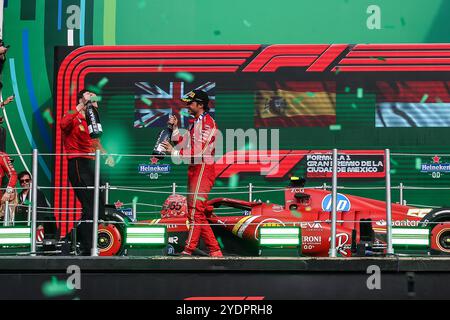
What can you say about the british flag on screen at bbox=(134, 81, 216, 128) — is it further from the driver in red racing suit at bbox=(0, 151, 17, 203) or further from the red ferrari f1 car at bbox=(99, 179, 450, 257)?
the driver in red racing suit at bbox=(0, 151, 17, 203)

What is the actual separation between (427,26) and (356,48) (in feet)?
3.92

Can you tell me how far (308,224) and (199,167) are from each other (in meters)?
1.44

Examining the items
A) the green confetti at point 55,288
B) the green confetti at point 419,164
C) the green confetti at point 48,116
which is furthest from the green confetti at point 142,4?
the green confetti at point 55,288

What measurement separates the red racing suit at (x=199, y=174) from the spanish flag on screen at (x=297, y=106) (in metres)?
5.61

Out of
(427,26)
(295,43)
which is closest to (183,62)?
(295,43)

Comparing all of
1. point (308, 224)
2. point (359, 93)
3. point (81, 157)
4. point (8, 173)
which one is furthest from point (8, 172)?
point (359, 93)

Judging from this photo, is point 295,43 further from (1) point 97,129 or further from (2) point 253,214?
(1) point 97,129

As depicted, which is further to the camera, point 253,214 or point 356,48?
point 356,48

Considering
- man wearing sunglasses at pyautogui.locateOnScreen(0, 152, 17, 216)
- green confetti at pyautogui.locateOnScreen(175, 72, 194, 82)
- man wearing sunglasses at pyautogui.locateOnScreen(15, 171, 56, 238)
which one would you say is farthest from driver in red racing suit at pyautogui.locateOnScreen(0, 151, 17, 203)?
green confetti at pyautogui.locateOnScreen(175, 72, 194, 82)

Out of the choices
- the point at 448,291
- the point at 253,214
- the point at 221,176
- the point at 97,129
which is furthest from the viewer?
the point at 221,176

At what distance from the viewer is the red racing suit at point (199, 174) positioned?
24.4 feet

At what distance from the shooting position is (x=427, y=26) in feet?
43.8

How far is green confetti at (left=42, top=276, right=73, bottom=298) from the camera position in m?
6.66

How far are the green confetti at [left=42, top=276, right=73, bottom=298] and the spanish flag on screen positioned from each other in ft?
23.0
